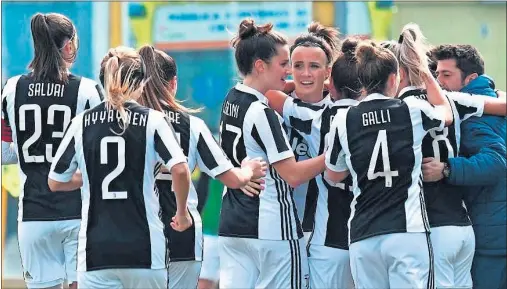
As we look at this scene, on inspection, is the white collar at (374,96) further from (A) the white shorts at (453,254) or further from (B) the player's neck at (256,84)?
(A) the white shorts at (453,254)

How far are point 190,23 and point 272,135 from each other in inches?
221

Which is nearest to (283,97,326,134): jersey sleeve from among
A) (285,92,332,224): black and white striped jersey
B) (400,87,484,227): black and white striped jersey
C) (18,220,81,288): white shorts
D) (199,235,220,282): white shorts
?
(285,92,332,224): black and white striped jersey

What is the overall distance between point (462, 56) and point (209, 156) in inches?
77.8

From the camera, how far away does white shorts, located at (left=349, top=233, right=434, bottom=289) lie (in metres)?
5.59

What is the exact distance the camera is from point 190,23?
11.4 m

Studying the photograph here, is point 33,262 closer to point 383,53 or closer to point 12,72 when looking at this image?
point 383,53

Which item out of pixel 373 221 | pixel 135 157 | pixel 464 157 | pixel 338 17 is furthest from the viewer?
pixel 338 17

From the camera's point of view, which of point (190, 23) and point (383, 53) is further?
point (190, 23)

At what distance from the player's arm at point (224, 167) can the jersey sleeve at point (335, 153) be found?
376 mm

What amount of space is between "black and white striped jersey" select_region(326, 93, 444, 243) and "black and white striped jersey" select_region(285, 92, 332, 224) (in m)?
0.67

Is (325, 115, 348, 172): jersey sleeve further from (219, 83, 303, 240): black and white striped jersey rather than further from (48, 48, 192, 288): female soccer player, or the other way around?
(48, 48, 192, 288): female soccer player

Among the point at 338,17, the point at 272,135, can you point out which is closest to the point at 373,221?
the point at 272,135

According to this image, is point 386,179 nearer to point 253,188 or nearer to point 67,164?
point 253,188

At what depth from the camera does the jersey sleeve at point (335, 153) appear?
18.9ft
